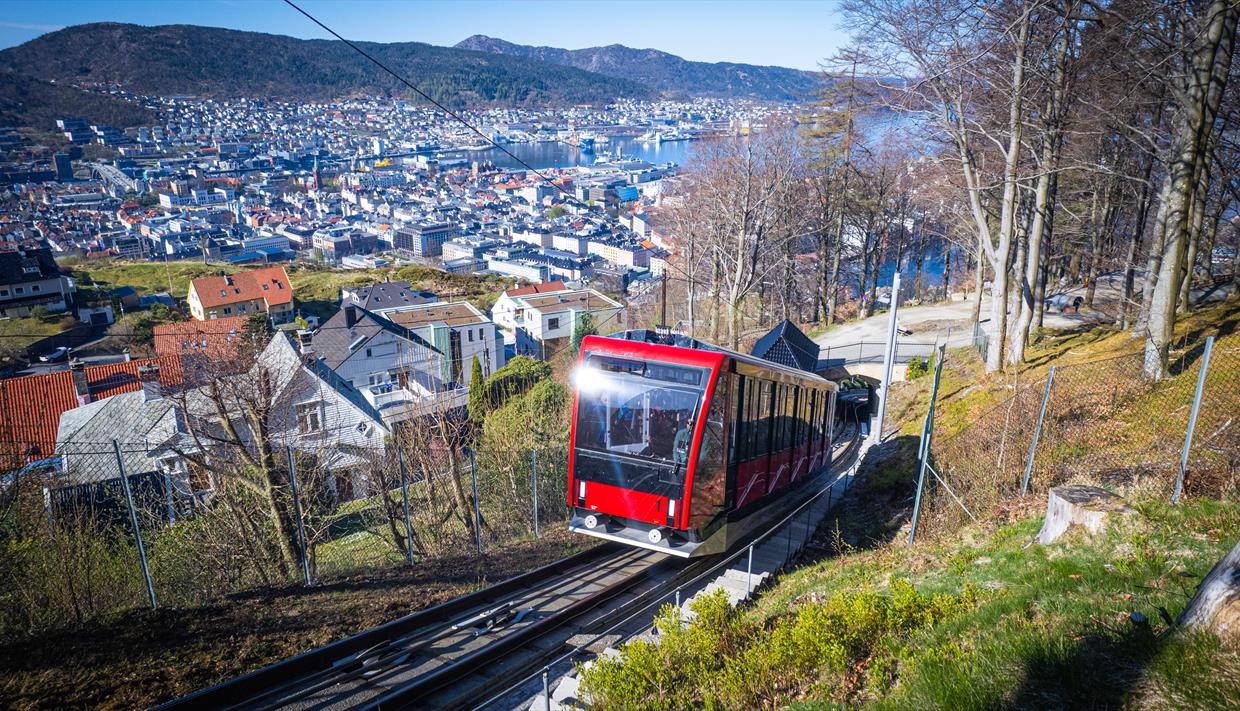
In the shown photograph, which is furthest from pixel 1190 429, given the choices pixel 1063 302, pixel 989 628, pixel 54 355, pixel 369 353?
pixel 54 355

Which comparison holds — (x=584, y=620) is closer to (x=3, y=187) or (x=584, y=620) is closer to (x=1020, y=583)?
(x=1020, y=583)

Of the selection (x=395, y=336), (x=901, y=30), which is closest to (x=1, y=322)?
(x=395, y=336)

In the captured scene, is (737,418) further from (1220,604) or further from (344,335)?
(344,335)

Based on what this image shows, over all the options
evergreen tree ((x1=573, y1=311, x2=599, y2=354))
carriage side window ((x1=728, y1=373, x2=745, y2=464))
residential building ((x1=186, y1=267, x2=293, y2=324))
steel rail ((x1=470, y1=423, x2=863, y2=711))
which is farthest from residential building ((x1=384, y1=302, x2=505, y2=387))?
carriage side window ((x1=728, y1=373, x2=745, y2=464))

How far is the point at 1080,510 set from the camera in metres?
7.01

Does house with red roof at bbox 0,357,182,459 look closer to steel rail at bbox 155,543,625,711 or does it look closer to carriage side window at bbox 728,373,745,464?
steel rail at bbox 155,543,625,711

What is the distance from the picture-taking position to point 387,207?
552 ft

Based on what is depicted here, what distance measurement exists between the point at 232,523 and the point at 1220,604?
12.0 metres

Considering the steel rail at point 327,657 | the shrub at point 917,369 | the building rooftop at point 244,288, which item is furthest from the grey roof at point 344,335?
the building rooftop at point 244,288

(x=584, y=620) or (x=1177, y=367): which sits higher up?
(x=1177, y=367)

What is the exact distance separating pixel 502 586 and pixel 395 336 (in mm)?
28130

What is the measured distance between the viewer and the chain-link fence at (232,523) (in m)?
8.32

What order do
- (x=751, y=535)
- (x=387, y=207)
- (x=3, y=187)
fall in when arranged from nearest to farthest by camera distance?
(x=751, y=535)
(x=3, y=187)
(x=387, y=207)

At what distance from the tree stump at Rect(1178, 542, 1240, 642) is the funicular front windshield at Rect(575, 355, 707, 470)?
16.6ft
